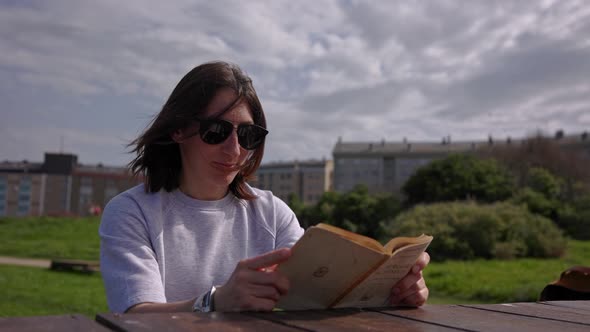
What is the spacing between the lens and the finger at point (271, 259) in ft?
4.56

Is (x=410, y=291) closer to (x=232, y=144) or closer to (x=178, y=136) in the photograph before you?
(x=232, y=144)

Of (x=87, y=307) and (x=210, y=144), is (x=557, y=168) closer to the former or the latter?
(x=87, y=307)

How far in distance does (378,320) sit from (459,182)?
24144 mm

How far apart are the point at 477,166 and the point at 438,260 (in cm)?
998

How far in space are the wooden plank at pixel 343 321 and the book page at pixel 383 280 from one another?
0.06 meters

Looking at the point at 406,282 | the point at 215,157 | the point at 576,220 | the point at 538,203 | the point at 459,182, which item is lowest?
the point at 576,220

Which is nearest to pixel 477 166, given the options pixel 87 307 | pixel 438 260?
pixel 438 260

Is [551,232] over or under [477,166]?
under

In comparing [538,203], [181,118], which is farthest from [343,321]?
[538,203]

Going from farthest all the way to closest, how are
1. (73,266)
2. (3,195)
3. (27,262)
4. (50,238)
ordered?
1. (3,195)
2. (50,238)
3. (27,262)
4. (73,266)

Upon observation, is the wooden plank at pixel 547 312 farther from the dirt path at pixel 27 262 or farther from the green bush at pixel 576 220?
the green bush at pixel 576 220

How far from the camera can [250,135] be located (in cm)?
216

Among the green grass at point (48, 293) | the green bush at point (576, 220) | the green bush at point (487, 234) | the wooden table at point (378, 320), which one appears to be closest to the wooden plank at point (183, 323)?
the wooden table at point (378, 320)

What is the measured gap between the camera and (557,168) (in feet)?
93.5
